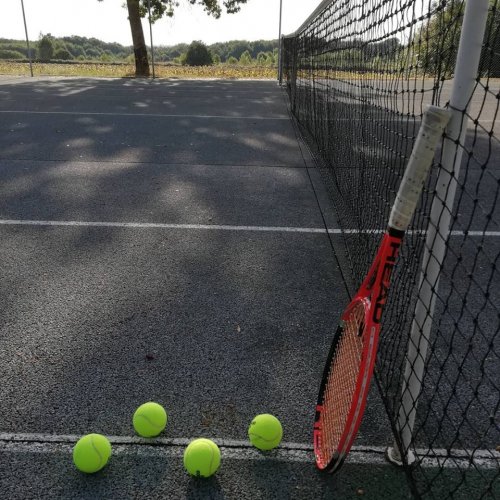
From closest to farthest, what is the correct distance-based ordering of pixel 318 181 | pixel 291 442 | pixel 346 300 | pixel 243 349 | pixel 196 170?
1. pixel 291 442
2. pixel 243 349
3. pixel 346 300
4. pixel 318 181
5. pixel 196 170

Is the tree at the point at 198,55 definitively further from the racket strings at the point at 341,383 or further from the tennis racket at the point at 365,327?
the tennis racket at the point at 365,327

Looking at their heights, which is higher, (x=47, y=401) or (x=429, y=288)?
Result: (x=429, y=288)

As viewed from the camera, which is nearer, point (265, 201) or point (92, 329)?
point (92, 329)

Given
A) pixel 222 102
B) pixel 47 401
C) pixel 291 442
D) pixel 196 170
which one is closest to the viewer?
pixel 291 442

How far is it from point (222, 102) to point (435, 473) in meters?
13.8

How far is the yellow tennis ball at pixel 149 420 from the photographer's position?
2467 mm

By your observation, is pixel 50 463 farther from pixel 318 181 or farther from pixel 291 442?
pixel 318 181

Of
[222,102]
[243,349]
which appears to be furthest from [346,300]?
[222,102]

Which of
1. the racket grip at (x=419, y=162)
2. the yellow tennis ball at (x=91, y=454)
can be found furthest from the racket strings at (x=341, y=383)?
the yellow tennis ball at (x=91, y=454)

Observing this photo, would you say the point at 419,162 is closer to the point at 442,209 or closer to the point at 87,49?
the point at 442,209

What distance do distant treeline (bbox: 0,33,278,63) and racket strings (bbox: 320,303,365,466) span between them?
3317 inches

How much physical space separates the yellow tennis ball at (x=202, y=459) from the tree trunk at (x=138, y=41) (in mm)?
→ 25873

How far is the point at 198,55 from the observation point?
5003 centimetres

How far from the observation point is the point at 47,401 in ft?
8.97
